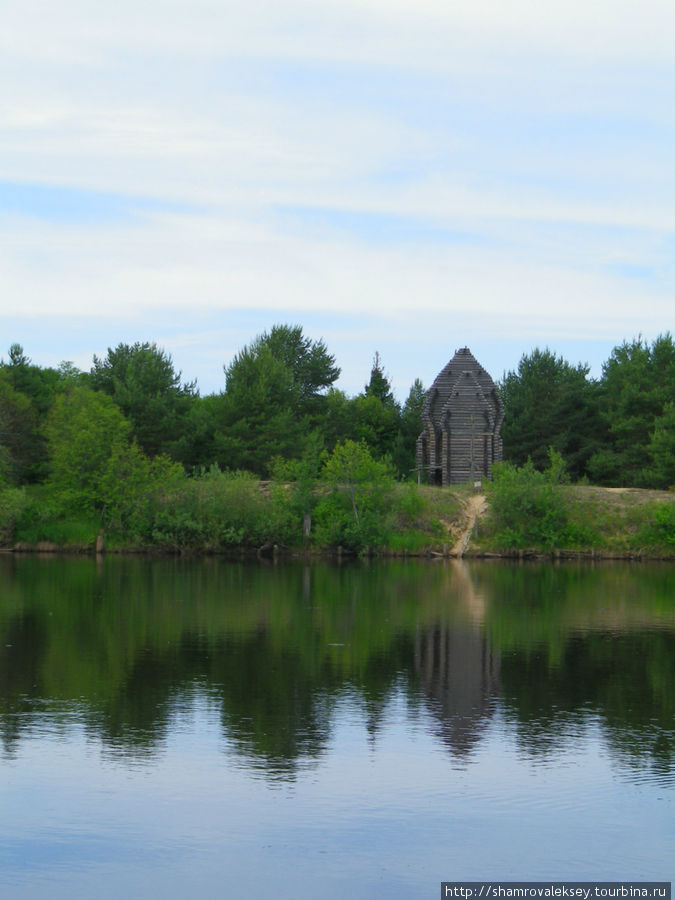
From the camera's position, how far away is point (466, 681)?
1003 inches

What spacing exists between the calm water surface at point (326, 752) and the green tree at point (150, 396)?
47511mm

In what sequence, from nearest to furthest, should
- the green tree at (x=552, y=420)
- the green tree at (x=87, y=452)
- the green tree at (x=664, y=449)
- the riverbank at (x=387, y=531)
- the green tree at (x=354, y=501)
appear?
the green tree at (x=354, y=501)
the riverbank at (x=387, y=531)
the green tree at (x=87, y=452)
the green tree at (x=664, y=449)
the green tree at (x=552, y=420)

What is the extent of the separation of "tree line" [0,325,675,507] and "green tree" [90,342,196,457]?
0.31 ft

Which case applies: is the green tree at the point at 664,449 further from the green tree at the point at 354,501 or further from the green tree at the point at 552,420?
the green tree at the point at 354,501

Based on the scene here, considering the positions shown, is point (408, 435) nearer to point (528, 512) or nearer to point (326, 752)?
point (528, 512)

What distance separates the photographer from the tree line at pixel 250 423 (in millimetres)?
76500

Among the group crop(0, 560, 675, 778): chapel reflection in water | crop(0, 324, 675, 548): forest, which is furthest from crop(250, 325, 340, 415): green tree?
crop(0, 560, 675, 778): chapel reflection in water

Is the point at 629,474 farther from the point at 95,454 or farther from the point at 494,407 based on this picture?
the point at 95,454

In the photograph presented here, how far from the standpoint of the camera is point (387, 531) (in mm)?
73688

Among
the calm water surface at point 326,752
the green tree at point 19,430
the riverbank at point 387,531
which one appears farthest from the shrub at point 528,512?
the green tree at point 19,430

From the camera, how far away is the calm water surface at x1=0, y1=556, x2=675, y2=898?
14.0 metres

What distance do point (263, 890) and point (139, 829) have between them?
2.54 meters

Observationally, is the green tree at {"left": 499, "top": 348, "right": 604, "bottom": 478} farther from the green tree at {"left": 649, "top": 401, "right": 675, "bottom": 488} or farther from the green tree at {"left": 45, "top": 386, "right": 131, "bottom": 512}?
the green tree at {"left": 45, "top": 386, "right": 131, "bottom": 512}

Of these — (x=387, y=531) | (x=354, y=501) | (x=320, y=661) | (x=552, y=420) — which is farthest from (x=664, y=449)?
(x=320, y=661)
